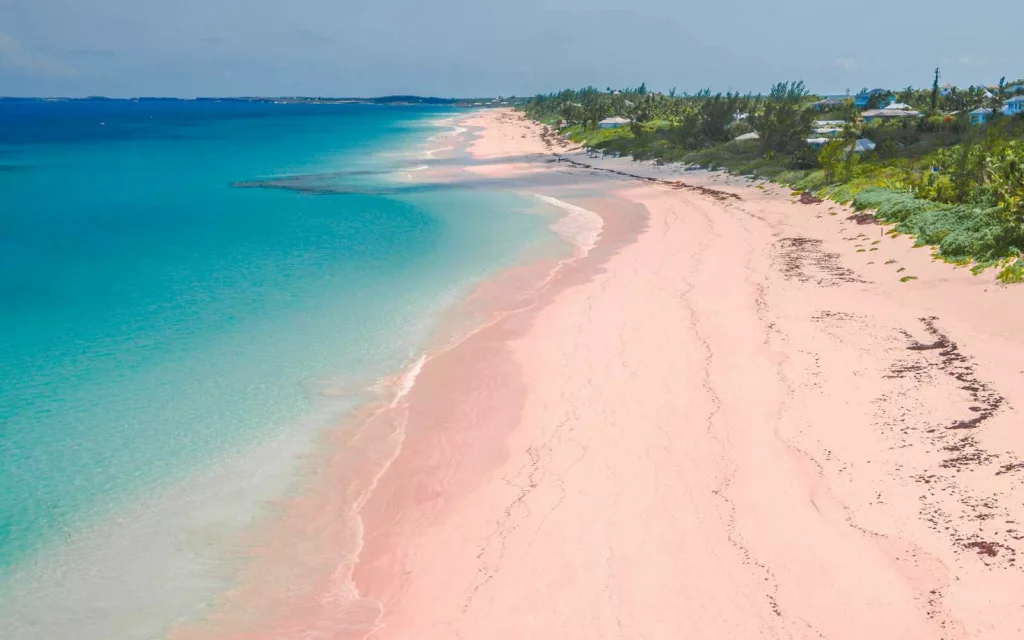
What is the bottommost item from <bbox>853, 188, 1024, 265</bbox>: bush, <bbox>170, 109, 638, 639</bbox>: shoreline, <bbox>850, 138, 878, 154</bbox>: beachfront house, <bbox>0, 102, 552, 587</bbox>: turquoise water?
<bbox>170, 109, 638, 639</bbox>: shoreline

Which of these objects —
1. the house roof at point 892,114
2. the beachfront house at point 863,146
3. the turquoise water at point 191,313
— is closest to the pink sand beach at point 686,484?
the turquoise water at point 191,313

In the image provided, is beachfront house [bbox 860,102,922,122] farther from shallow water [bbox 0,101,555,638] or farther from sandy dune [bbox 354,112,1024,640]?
sandy dune [bbox 354,112,1024,640]

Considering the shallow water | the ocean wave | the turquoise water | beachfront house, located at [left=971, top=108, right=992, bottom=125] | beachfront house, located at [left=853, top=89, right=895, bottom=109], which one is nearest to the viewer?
the shallow water

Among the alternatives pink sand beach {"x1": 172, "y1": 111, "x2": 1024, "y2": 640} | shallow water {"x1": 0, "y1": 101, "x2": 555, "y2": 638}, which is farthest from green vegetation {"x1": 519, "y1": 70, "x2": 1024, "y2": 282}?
shallow water {"x1": 0, "y1": 101, "x2": 555, "y2": 638}

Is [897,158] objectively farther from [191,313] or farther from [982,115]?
[191,313]

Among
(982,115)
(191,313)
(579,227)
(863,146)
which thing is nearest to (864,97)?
(982,115)

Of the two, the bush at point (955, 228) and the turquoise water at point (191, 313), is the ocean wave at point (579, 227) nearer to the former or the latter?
the turquoise water at point (191, 313)
